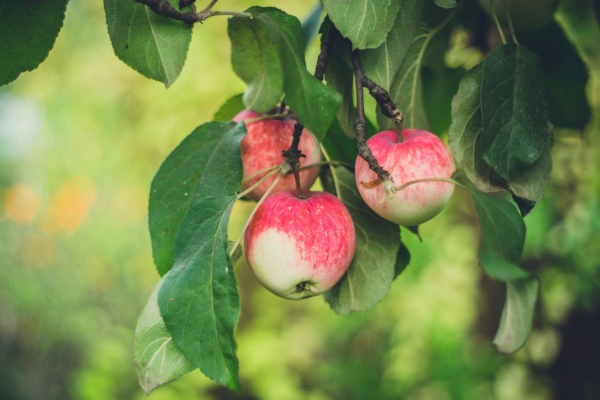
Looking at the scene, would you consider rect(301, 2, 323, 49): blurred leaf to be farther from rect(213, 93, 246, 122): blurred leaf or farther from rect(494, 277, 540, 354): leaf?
rect(494, 277, 540, 354): leaf

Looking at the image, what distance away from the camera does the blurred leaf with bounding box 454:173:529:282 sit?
0.39 m

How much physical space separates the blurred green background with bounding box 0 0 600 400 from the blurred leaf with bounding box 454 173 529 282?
0.76 metres

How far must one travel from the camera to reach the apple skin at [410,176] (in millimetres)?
418

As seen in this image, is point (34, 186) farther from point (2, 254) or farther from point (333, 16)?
point (333, 16)

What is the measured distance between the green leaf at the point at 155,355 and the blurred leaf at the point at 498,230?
21 cm

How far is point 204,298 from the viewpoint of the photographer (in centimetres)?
36

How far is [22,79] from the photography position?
303cm

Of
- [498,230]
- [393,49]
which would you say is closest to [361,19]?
[393,49]

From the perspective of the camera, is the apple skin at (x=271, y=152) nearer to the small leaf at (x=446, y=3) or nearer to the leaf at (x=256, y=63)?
the leaf at (x=256, y=63)

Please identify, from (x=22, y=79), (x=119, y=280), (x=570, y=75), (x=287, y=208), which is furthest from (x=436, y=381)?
(x=22, y=79)

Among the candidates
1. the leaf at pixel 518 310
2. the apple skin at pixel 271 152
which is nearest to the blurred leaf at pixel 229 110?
the apple skin at pixel 271 152

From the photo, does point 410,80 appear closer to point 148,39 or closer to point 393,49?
point 393,49

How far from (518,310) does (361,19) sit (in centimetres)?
23

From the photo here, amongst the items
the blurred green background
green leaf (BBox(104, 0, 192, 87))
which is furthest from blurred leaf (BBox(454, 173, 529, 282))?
the blurred green background
